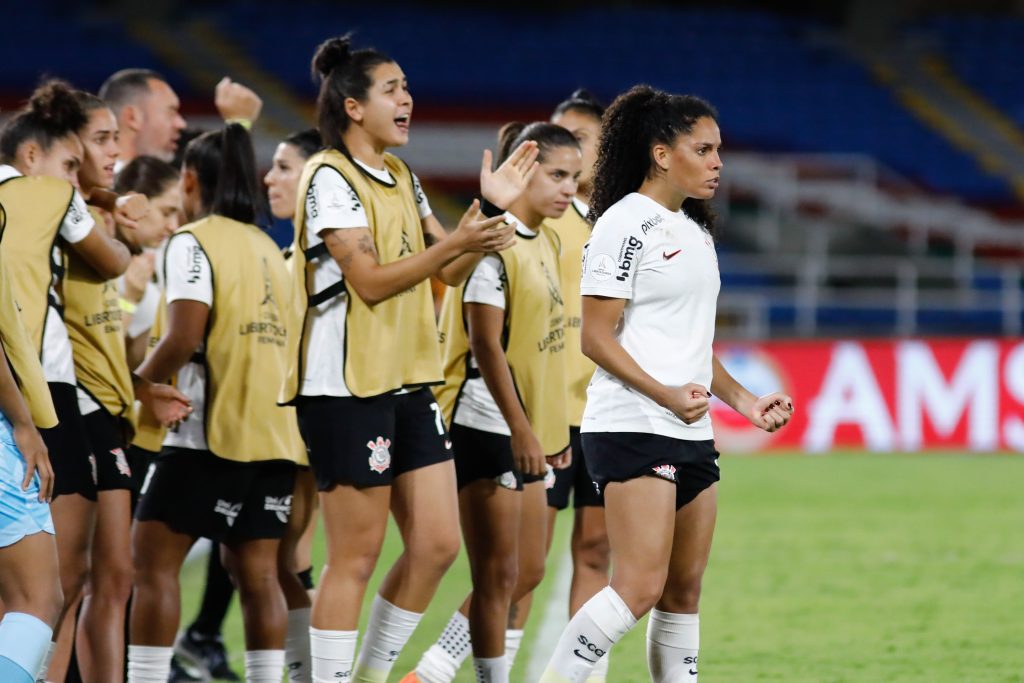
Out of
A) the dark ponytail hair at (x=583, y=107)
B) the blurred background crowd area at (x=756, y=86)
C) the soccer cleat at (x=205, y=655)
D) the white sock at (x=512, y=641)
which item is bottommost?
the soccer cleat at (x=205, y=655)

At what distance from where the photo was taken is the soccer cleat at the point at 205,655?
6348 millimetres

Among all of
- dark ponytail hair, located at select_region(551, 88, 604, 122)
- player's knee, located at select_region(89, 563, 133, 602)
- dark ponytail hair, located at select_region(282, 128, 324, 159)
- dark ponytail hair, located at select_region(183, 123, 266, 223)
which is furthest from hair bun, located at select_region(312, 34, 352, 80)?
player's knee, located at select_region(89, 563, 133, 602)

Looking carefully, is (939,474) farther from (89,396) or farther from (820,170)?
(89,396)

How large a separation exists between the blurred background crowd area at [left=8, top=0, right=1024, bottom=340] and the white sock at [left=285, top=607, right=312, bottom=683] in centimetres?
1443

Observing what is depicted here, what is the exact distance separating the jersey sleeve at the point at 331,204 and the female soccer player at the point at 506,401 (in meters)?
0.67

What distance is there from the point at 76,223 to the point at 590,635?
6.79ft

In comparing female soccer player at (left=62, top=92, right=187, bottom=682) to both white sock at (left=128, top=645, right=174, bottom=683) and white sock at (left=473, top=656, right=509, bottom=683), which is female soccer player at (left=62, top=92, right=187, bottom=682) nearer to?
white sock at (left=128, top=645, right=174, bottom=683)

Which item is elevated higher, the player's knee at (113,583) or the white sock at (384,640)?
the player's knee at (113,583)

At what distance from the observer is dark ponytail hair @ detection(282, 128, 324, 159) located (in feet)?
19.5

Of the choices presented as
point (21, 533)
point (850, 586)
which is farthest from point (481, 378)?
point (850, 586)

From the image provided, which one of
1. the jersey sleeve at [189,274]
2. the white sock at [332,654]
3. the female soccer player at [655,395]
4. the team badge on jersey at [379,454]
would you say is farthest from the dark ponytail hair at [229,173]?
the white sock at [332,654]

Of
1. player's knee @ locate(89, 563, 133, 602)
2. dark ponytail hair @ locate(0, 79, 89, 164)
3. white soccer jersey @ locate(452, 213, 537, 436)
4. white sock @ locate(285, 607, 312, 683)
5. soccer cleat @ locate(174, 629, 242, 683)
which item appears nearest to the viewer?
dark ponytail hair @ locate(0, 79, 89, 164)

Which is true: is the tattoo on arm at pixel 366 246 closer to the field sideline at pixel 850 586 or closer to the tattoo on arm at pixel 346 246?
the tattoo on arm at pixel 346 246

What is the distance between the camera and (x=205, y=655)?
21.5 ft
